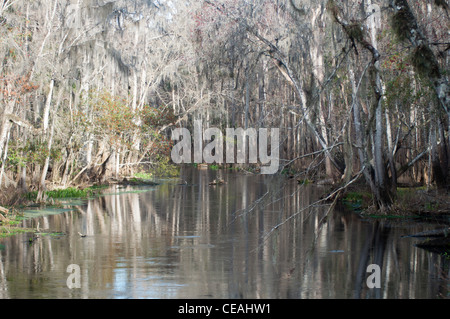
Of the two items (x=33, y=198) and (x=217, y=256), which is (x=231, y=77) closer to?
(x=33, y=198)

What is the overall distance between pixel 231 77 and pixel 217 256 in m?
13.9

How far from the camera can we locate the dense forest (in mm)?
18328

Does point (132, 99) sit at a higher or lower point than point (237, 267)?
higher

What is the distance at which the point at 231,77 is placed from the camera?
26094 mm

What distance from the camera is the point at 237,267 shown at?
39.5ft

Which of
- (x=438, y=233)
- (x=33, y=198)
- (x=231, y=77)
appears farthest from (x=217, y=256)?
(x=231, y=77)

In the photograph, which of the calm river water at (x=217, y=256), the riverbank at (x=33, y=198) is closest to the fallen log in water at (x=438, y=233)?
the calm river water at (x=217, y=256)

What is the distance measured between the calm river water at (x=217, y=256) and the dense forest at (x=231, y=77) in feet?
5.99

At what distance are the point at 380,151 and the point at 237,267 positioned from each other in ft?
31.3

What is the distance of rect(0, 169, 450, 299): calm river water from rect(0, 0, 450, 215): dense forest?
1825 mm

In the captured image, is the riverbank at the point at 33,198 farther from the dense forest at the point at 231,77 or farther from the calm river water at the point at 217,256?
the calm river water at the point at 217,256

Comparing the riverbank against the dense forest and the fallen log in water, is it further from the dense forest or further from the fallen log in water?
the fallen log in water
